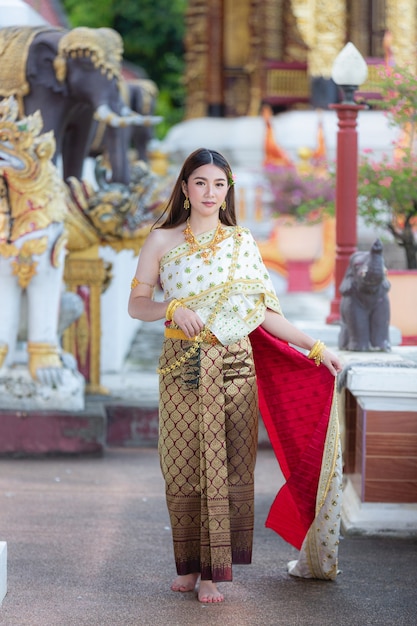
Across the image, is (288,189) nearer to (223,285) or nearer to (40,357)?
(40,357)

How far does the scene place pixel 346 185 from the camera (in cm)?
573

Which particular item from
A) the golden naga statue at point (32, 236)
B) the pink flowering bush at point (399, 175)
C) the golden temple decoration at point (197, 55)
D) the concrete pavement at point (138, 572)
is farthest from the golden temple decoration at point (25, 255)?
the golden temple decoration at point (197, 55)

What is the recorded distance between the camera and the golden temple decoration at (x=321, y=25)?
53.4 feet

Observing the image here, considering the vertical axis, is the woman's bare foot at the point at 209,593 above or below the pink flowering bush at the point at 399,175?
below

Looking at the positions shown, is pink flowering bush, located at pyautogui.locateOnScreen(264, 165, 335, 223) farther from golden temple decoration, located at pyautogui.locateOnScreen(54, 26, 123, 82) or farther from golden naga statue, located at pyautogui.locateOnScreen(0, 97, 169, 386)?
golden naga statue, located at pyautogui.locateOnScreen(0, 97, 169, 386)

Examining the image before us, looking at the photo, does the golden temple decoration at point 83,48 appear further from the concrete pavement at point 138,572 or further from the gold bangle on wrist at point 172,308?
the gold bangle on wrist at point 172,308

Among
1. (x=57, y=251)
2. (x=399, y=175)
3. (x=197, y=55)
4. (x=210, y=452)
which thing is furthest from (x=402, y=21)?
(x=210, y=452)

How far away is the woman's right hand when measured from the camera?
3.63 m

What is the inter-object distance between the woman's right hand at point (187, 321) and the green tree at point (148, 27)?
22090mm

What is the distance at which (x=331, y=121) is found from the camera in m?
15.7

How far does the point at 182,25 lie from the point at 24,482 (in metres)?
21.5

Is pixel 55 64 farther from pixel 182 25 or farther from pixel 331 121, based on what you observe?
pixel 182 25

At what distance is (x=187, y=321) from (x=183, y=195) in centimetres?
45

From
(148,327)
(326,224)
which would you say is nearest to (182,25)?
(326,224)
